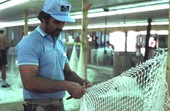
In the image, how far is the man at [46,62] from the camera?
1.76m

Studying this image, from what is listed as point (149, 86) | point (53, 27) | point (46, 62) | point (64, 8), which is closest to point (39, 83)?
point (46, 62)

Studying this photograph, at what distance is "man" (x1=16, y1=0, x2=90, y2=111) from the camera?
176 cm

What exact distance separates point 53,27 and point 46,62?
235 millimetres

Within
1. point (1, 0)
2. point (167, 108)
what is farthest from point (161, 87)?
point (1, 0)

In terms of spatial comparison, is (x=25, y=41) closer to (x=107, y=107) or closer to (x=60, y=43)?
(x=60, y=43)

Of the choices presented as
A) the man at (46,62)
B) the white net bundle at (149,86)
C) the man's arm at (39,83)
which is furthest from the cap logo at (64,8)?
the white net bundle at (149,86)

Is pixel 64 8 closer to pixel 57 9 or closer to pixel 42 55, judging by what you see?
pixel 57 9

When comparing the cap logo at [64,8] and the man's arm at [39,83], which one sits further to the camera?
the cap logo at [64,8]

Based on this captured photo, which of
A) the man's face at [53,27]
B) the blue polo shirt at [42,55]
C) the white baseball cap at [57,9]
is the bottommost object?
the blue polo shirt at [42,55]

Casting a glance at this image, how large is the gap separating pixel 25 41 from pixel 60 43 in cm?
36

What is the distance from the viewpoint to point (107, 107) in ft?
8.28

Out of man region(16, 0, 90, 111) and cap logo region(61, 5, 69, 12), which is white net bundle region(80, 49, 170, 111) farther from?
cap logo region(61, 5, 69, 12)

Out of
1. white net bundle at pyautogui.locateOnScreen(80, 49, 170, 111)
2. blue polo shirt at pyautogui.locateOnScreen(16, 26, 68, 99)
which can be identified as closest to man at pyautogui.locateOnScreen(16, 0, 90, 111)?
blue polo shirt at pyautogui.locateOnScreen(16, 26, 68, 99)

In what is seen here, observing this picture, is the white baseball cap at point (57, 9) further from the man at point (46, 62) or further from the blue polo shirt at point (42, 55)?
the blue polo shirt at point (42, 55)
